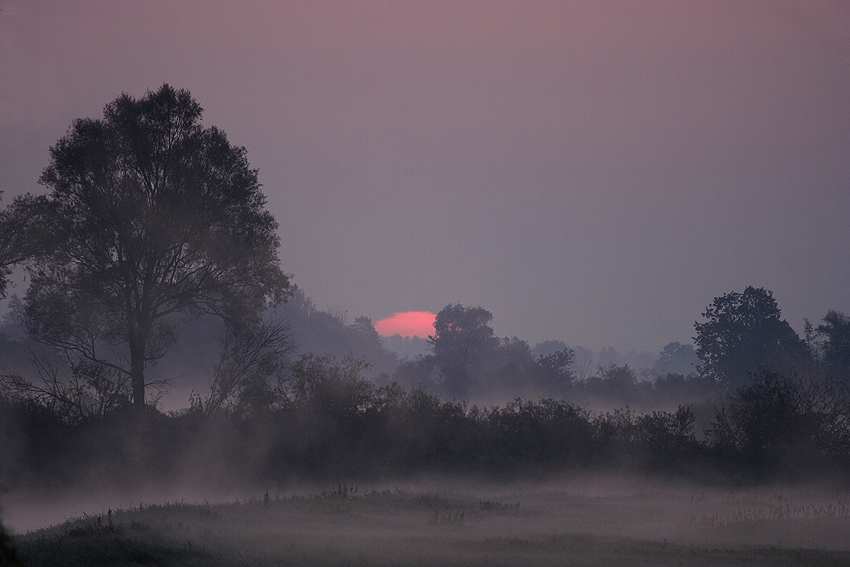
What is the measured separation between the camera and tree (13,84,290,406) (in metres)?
27.7

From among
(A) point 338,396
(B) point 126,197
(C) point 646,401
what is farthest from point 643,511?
(C) point 646,401

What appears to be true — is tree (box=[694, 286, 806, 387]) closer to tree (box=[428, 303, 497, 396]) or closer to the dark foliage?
tree (box=[428, 303, 497, 396])

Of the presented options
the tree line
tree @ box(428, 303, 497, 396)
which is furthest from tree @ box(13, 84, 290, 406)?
tree @ box(428, 303, 497, 396)

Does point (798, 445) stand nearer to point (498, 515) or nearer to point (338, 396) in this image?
point (498, 515)

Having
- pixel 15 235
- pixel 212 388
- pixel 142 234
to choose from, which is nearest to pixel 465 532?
pixel 212 388

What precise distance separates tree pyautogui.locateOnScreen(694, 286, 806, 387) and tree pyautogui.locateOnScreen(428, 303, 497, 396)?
2984 centimetres

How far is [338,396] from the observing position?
30438 millimetres

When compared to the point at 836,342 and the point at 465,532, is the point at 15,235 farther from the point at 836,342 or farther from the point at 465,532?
the point at 836,342

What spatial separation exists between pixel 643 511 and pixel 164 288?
825 inches

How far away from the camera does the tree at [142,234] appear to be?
27672 mm

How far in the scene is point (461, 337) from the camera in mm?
102188

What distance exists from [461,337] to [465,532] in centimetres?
8511

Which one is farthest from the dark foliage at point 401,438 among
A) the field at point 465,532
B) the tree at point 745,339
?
the tree at point 745,339

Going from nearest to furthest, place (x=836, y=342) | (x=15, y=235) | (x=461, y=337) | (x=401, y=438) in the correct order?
(x=15, y=235), (x=401, y=438), (x=836, y=342), (x=461, y=337)
